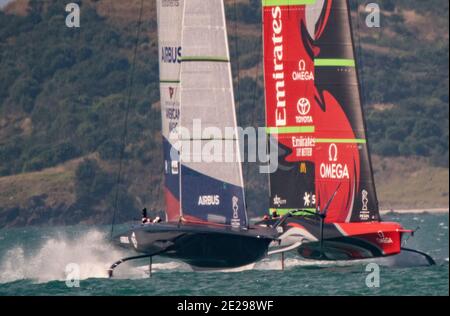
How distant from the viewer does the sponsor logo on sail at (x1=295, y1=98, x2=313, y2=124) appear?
45312 mm

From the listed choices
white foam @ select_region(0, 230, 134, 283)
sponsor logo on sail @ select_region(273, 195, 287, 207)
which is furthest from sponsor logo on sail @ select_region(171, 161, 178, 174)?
sponsor logo on sail @ select_region(273, 195, 287, 207)

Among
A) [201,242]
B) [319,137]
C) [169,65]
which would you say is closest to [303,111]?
[319,137]

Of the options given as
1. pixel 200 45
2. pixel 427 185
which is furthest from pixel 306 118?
pixel 427 185

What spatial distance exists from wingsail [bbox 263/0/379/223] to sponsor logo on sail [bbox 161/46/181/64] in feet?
16.4

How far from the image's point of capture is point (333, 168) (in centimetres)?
4366

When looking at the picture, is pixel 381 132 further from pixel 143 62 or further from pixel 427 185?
pixel 143 62

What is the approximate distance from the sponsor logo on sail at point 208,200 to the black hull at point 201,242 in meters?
0.83

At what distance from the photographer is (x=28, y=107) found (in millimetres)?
153375

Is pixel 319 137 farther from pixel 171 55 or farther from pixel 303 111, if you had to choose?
pixel 171 55

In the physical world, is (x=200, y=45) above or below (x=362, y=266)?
above

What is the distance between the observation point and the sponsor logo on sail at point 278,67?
151ft

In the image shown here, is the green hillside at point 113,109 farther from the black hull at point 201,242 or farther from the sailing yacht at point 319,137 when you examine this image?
the black hull at point 201,242

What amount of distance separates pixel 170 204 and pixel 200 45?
5.92m

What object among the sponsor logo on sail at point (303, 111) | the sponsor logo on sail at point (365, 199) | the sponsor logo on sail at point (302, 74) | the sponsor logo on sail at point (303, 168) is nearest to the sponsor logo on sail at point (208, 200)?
the sponsor logo on sail at point (365, 199)
